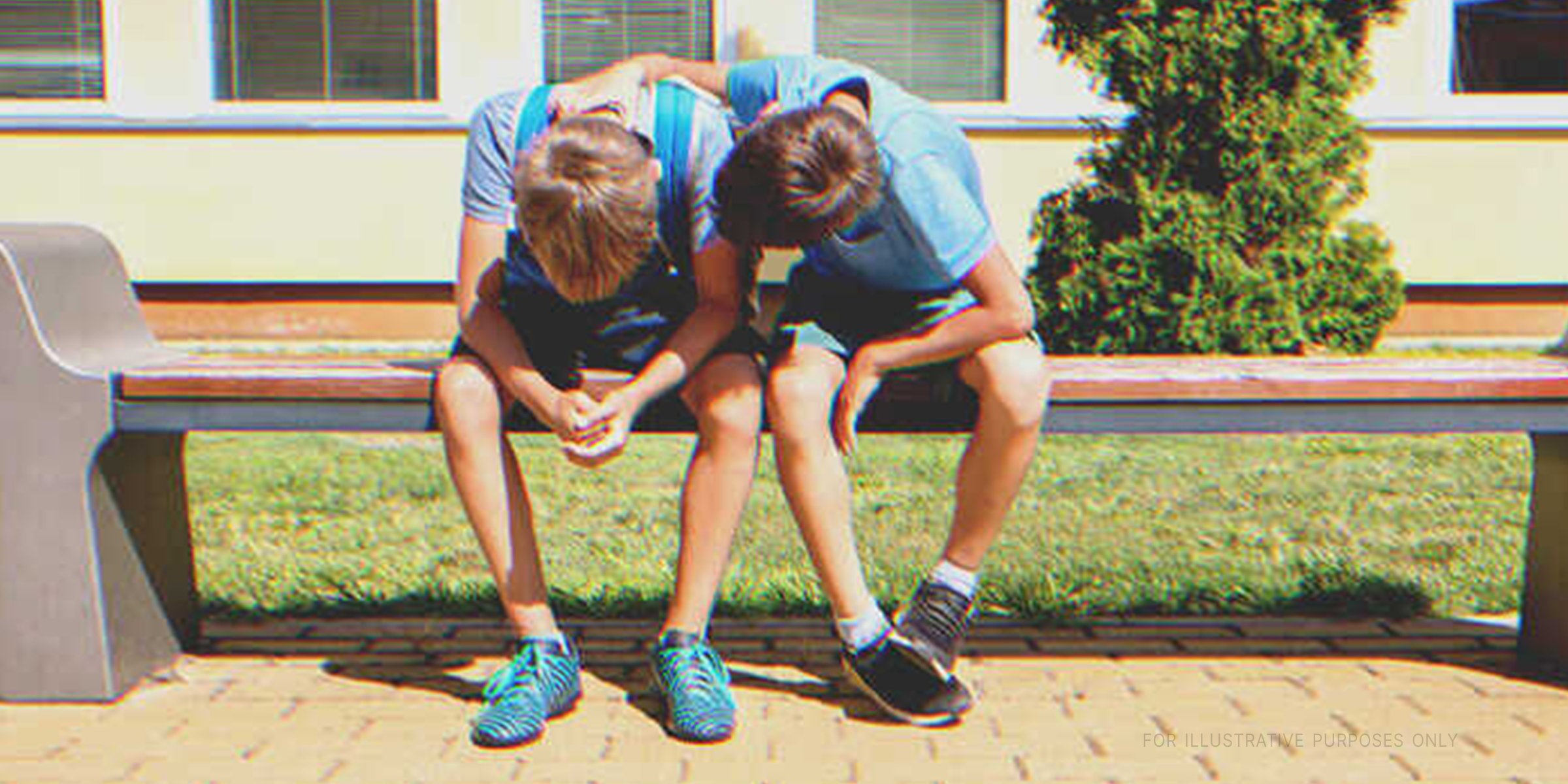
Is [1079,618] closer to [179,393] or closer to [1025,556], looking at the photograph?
[1025,556]

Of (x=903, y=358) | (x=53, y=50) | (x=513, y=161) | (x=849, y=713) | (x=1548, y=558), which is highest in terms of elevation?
(x=53, y=50)

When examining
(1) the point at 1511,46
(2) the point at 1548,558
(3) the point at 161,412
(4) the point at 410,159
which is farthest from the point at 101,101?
(1) the point at 1511,46

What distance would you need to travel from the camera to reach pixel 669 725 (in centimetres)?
296

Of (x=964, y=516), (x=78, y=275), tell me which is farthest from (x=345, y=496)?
(x=964, y=516)

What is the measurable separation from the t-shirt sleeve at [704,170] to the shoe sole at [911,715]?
0.93m

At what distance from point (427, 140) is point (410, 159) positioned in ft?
0.52

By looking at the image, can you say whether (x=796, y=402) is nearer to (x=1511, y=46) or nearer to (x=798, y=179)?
(x=798, y=179)

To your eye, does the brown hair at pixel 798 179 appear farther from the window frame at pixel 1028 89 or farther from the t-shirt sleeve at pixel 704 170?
the window frame at pixel 1028 89

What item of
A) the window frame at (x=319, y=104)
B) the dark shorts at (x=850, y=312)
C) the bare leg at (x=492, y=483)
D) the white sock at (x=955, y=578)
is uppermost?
the window frame at (x=319, y=104)

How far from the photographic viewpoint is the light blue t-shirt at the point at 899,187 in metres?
2.91

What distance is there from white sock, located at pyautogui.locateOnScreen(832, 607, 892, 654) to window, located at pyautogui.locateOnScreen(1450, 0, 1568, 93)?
26.3 feet

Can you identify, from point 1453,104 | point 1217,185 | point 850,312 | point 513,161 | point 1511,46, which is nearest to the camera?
point 513,161

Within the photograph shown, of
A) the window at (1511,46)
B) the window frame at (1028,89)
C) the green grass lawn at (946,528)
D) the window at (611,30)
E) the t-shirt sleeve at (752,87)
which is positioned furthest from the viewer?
the window at (1511,46)

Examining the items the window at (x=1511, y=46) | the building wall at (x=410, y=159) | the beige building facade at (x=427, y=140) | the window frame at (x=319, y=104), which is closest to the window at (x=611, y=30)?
the beige building facade at (x=427, y=140)
